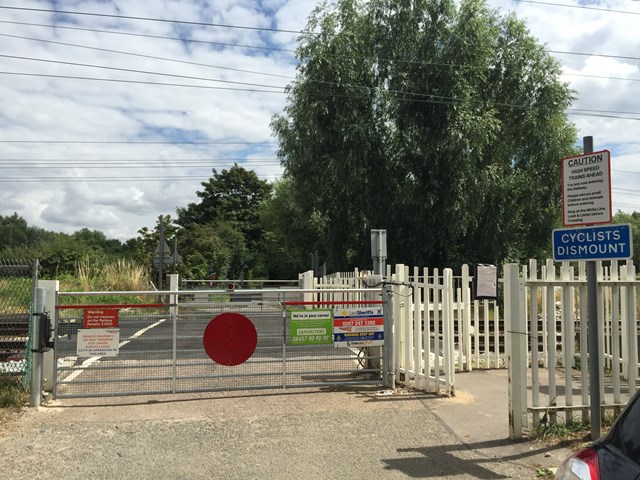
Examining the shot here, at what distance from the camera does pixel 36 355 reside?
6824 millimetres

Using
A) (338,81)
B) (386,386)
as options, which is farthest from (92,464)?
(338,81)

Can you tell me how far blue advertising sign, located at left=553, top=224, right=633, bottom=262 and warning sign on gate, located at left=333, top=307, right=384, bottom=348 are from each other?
10.2 feet

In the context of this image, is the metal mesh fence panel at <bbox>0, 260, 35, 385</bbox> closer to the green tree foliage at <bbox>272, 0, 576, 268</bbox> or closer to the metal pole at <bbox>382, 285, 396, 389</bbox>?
the metal pole at <bbox>382, 285, 396, 389</bbox>

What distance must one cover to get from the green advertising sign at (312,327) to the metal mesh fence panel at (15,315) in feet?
11.6

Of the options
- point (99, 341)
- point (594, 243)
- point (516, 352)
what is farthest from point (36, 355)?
point (594, 243)

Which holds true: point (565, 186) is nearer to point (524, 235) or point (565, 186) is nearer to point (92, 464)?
point (92, 464)

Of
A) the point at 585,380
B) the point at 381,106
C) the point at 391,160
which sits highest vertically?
the point at 381,106

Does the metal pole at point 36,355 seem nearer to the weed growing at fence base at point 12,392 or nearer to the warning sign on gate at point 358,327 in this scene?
the weed growing at fence base at point 12,392

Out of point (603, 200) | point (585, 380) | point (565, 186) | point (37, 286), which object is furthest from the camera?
point (37, 286)

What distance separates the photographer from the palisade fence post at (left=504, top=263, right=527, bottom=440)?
18.2 ft

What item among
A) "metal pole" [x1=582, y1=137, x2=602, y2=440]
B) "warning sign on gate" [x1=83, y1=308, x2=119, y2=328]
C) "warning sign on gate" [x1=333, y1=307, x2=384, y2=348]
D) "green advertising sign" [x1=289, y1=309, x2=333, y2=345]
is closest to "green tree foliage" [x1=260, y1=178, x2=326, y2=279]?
"warning sign on gate" [x1=333, y1=307, x2=384, y2=348]

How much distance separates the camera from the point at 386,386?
7.82 meters

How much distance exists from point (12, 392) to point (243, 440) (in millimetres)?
3331

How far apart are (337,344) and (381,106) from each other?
14806 millimetres
